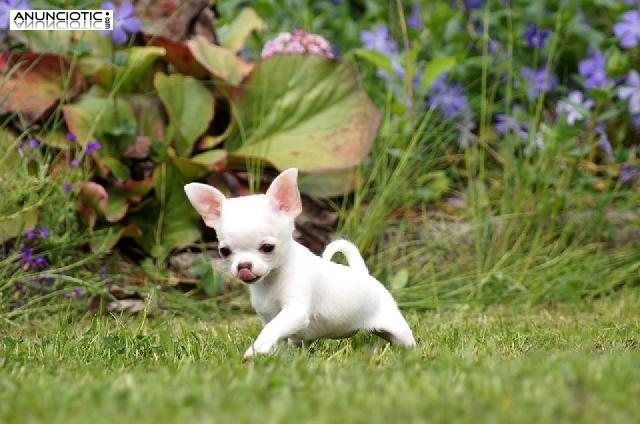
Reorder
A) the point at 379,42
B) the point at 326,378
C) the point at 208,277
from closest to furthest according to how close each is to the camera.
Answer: the point at 326,378, the point at 208,277, the point at 379,42

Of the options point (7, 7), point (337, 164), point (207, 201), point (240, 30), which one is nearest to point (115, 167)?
point (7, 7)

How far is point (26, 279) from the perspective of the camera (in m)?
4.17

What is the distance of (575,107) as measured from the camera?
5.10 meters

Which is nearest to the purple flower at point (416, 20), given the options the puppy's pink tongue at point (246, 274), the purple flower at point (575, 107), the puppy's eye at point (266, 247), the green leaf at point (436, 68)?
the green leaf at point (436, 68)

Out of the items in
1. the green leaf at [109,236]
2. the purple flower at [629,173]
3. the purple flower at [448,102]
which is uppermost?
the purple flower at [448,102]

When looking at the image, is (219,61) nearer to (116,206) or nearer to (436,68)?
(116,206)

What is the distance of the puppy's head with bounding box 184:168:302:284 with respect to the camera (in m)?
2.88

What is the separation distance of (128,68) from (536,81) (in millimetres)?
2205

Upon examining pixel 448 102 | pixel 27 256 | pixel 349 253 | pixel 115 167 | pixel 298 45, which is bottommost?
pixel 27 256

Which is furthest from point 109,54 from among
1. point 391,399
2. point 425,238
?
point 391,399

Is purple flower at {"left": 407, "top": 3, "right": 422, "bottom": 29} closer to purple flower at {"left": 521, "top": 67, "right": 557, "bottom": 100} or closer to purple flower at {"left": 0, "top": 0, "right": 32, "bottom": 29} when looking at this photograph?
purple flower at {"left": 521, "top": 67, "right": 557, "bottom": 100}

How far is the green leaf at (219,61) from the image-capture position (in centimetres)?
497

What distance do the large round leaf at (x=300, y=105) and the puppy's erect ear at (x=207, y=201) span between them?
77.7 inches

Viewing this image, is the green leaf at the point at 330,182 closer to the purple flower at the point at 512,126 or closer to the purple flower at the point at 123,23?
the purple flower at the point at 512,126
